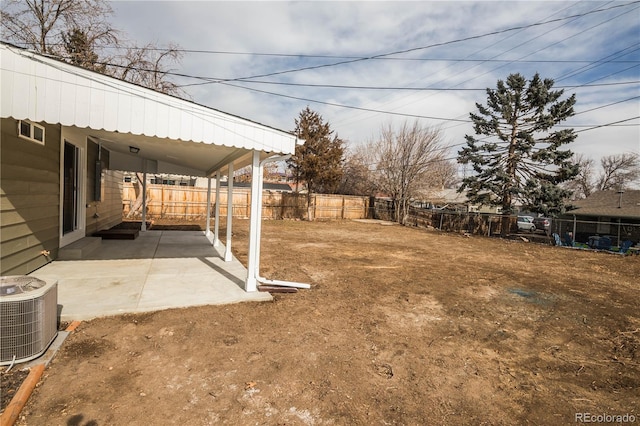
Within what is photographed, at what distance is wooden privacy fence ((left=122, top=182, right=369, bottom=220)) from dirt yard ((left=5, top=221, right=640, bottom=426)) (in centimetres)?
1426

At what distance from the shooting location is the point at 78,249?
19.6 ft

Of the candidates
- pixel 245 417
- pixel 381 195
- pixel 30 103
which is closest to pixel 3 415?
pixel 245 417

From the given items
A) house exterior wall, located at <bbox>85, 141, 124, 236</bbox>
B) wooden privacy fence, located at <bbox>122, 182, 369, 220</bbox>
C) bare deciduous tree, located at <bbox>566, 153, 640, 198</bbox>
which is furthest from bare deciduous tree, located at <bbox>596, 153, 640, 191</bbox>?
house exterior wall, located at <bbox>85, 141, 124, 236</bbox>

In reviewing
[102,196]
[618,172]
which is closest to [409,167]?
[102,196]

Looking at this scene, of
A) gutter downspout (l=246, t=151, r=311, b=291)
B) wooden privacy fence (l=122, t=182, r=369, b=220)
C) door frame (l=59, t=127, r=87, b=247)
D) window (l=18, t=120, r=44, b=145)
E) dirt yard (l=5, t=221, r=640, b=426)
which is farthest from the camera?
wooden privacy fence (l=122, t=182, r=369, b=220)

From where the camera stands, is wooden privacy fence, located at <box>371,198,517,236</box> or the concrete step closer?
the concrete step

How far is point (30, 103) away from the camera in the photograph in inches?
129

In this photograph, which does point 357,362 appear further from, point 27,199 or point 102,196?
point 102,196

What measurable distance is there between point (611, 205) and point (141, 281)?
2518cm

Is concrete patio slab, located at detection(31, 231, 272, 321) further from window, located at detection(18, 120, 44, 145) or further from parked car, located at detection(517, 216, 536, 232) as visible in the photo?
parked car, located at detection(517, 216, 536, 232)

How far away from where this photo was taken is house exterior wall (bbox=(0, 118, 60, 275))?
395 centimetres

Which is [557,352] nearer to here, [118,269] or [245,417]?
[245,417]

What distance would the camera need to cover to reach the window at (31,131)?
170 inches

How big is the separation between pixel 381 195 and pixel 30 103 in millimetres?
24361
